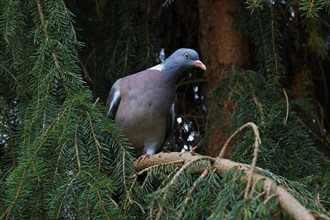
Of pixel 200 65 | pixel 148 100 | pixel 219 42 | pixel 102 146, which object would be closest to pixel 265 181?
pixel 102 146

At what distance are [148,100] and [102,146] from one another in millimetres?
1005

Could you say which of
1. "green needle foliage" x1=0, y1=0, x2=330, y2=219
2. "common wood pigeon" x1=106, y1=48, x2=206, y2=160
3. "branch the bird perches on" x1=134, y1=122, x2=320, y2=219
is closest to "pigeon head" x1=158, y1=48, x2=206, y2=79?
"common wood pigeon" x1=106, y1=48, x2=206, y2=160

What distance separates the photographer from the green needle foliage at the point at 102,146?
7.77 ft

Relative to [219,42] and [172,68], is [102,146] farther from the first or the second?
Answer: [219,42]

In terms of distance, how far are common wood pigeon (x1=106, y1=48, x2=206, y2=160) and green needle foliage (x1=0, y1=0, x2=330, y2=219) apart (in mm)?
250

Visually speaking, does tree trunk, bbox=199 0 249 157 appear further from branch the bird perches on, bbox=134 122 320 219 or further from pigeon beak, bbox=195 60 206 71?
branch the bird perches on, bbox=134 122 320 219

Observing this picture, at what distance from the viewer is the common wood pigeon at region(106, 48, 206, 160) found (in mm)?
3752

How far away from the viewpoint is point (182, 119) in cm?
440

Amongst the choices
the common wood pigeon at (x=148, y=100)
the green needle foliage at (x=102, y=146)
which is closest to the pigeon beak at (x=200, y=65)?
the common wood pigeon at (x=148, y=100)

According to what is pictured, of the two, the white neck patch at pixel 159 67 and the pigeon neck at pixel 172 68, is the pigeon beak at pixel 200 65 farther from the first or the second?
the white neck patch at pixel 159 67

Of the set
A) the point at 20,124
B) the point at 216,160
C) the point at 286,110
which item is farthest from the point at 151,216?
the point at 286,110

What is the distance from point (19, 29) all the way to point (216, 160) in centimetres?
109

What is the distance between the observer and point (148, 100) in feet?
12.3

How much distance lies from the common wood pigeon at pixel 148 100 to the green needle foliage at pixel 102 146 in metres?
0.25
